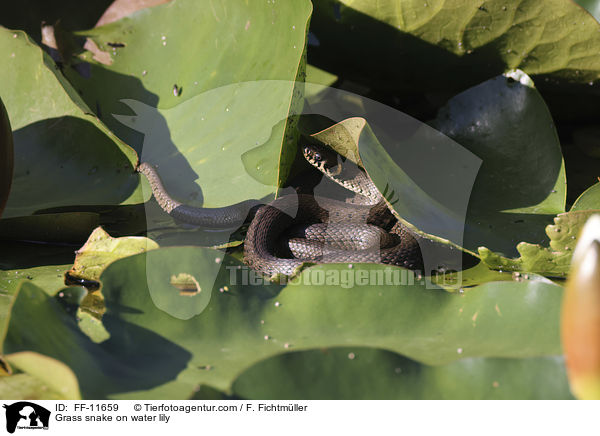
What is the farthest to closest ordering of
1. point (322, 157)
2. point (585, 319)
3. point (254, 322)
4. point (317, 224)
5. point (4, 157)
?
point (317, 224) → point (322, 157) → point (4, 157) → point (254, 322) → point (585, 319)

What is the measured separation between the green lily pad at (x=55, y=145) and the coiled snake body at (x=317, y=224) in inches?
5.4

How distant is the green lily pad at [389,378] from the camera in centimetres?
80

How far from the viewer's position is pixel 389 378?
83cm

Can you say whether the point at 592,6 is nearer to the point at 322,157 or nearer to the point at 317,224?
the point at 322,157

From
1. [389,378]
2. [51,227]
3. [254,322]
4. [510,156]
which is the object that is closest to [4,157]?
[51,227]

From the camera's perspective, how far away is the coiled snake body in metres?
1.76

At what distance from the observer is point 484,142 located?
5.70 ft

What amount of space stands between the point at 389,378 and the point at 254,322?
32 cm

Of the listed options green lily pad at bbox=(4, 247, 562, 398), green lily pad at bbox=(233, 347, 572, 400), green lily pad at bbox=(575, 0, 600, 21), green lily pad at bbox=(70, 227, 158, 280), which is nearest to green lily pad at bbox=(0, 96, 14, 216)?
green lily pad at bbox=(70, 227, 158, 280)

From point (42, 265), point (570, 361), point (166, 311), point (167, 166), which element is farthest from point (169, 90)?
point (570, 361)

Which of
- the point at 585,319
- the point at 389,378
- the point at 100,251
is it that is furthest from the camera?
the point at 100,251
